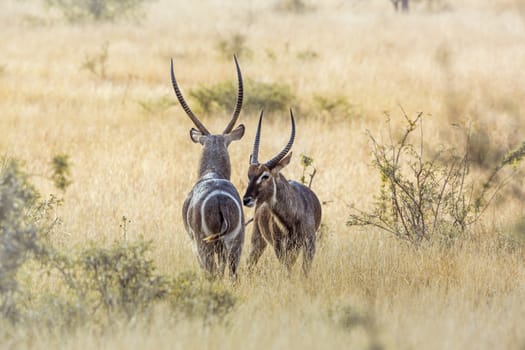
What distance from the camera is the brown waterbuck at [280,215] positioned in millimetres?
6750

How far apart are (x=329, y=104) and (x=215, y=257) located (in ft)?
28.6

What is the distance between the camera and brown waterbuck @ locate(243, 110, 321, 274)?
6750 mm

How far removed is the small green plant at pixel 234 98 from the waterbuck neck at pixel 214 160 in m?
7.78

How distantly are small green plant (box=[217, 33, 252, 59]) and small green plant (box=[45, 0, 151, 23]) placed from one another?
34.7 ft

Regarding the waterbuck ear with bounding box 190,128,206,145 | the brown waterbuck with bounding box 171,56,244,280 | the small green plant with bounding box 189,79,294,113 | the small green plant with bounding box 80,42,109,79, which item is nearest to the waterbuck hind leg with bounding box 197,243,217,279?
the brown waterbuck with bounding box 171,56,244,280

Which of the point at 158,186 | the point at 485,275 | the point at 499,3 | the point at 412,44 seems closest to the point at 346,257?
the point at 485,275

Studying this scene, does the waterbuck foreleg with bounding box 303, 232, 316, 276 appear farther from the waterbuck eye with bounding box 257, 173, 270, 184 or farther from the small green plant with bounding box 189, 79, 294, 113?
the small green plant with bounding box 189, 79, 294, 113

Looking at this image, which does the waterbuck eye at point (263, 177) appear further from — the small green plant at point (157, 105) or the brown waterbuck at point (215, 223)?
the small green plant at point (157, 105)

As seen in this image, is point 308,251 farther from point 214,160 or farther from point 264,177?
point 214,160

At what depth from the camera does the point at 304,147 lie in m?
12.6

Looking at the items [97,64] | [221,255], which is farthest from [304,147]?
[97,64]

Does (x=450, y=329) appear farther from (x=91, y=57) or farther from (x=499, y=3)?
(x=499, y=3)

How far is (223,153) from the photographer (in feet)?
23.4

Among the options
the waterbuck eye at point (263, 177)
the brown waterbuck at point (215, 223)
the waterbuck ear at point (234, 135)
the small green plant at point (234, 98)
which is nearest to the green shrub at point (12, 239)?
the brown waterbuck at point (215, 223)
